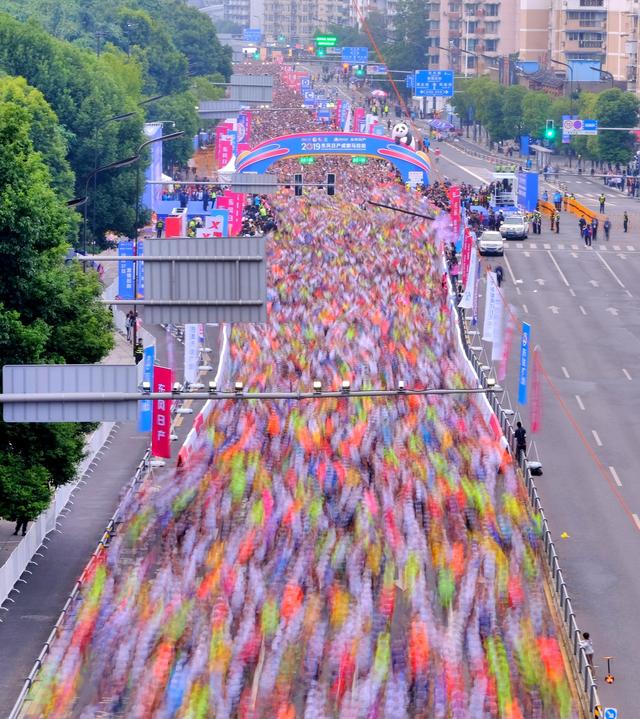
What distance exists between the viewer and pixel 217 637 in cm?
2711

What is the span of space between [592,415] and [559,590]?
1756 centimetres

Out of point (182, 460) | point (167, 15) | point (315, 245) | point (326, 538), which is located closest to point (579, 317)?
point (315, 245)

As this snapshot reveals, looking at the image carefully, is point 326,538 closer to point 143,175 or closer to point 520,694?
point 520,694

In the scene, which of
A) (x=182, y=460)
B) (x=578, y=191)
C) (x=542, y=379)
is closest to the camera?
(x=182, y=460)

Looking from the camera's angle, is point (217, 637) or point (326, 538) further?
point (326, 538)

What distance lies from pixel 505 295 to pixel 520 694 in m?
47.3

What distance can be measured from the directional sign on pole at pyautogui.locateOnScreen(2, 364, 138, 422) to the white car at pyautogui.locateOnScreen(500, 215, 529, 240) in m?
66.0

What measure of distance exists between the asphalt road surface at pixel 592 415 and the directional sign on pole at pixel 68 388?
31.9 ft

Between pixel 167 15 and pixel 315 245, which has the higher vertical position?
pixel 167 15

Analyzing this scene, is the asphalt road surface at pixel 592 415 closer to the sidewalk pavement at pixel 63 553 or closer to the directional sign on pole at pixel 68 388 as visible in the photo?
the sidewalk pavement at pixel 63 553

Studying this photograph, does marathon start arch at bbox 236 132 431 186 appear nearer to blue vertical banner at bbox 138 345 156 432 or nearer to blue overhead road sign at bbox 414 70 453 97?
blue overhead road sign at bbox 414 70 453 97

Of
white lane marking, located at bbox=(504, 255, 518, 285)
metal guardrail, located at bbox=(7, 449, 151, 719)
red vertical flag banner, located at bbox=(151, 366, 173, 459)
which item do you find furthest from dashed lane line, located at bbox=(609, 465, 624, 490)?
white lane marking, located at bbox=(504, 255, 518, 285)

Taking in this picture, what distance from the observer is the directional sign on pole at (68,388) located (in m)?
23.7

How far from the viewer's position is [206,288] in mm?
27297
